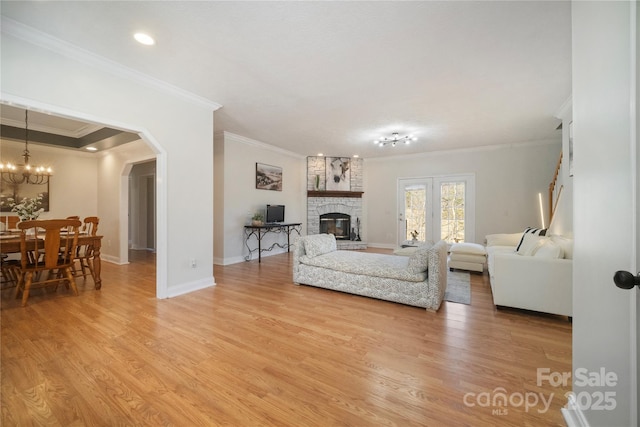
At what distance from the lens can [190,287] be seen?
137 inches

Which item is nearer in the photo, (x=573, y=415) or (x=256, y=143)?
(x=573, y=415)

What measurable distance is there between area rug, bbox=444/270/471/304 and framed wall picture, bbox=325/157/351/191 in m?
3.94

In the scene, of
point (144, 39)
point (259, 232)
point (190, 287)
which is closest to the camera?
point (144, 39)

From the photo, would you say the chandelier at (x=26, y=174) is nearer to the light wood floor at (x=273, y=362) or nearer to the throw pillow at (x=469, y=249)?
the light wood floor at (x=273, y=362)

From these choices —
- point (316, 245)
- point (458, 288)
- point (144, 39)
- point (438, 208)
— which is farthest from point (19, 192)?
point (438, 208)

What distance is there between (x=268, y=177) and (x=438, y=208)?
457 cm

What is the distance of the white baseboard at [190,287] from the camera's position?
10.7 ft

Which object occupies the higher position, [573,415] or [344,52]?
[344,52]

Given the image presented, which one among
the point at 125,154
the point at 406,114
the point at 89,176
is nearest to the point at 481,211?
the point at 406,114

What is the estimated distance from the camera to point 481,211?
6.25m

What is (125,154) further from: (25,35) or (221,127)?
(25,35)

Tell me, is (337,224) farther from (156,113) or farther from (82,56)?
(82,56)

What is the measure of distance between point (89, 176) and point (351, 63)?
259 inches

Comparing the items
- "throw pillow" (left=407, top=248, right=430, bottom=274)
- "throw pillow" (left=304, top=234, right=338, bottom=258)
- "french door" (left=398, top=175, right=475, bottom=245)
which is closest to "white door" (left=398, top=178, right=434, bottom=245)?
"french door" (left=398, top=175, right=475, bottom=245)
